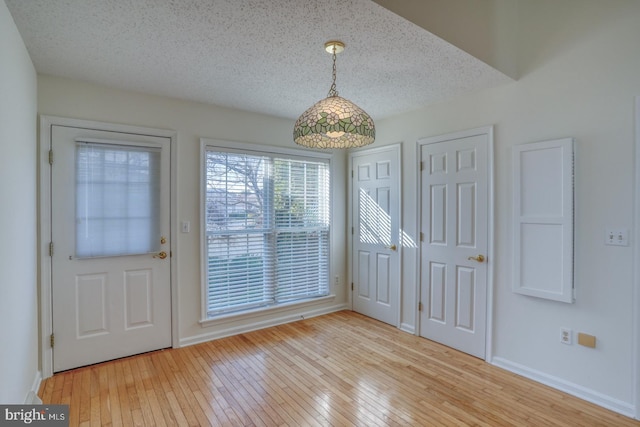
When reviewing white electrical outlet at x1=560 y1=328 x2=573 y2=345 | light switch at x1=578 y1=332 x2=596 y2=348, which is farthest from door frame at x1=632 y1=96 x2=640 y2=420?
white electrical outlet at x1=560 y1=328 x2=573 y2=345

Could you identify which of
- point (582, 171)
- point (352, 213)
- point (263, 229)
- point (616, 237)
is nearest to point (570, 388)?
point (616, 237)

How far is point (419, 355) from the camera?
309 centimetres

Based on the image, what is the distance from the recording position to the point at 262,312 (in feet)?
12.4

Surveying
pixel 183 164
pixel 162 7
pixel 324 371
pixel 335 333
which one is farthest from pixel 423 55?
pixel 335 333

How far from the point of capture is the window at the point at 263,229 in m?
3.48

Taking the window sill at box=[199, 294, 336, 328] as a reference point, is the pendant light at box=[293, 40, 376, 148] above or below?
above

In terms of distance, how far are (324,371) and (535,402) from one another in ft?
5.13

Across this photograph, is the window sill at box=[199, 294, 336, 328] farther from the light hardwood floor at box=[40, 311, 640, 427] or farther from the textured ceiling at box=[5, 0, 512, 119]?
the textured ceiling at box=[5, 0, 512, 119]

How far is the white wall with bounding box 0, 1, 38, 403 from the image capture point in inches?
67.1

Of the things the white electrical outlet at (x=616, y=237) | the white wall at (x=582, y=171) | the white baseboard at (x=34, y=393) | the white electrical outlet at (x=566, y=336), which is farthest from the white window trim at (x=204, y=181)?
the white electrical outlet at (x=616, y=237)

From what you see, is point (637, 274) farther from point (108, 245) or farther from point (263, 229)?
point (108, 245)

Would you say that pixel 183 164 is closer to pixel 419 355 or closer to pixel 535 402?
pixel 419 355

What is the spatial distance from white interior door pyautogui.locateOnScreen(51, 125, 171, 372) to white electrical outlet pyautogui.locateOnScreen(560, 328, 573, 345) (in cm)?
341

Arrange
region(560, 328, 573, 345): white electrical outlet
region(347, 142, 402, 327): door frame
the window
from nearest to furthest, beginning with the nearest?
region(560, 328, 573, 345): white electrical outlet, the window, region(347, 142, 402, 327): door frame
